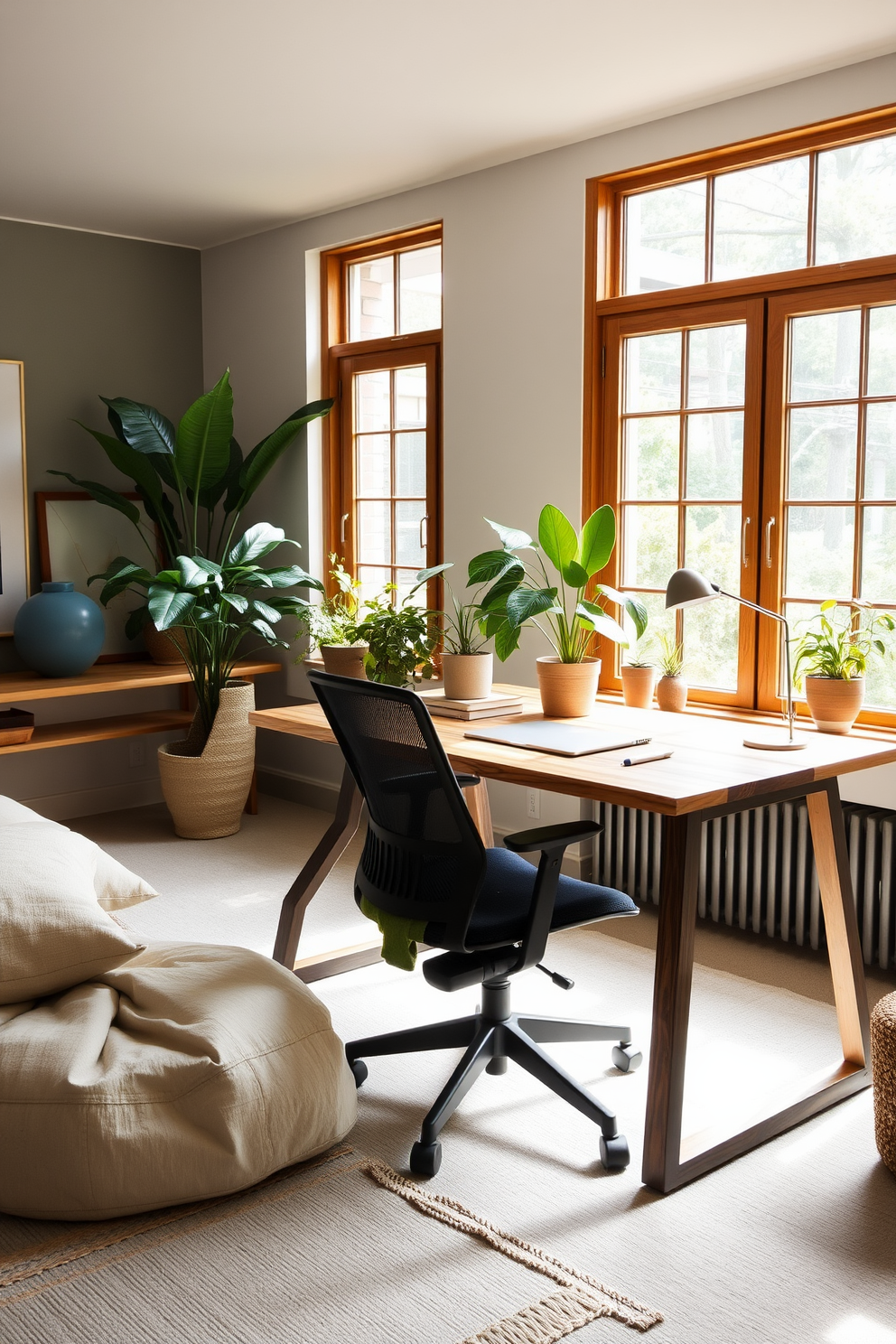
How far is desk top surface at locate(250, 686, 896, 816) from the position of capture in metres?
2.36

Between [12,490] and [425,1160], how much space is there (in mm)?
3784

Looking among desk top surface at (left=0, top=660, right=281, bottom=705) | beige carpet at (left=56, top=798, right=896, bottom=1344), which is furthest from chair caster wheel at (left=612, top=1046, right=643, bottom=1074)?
desk top surface at (left=0, top=660, right=281, bottom=705)

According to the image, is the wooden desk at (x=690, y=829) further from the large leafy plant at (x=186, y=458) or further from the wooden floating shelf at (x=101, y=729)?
the large leafy plant at (x=186, y=458)

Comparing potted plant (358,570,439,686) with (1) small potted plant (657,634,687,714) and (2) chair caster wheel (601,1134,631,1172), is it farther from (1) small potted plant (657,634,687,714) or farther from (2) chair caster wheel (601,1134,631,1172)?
(2) chair caster wheel (601,1134,631,1172)

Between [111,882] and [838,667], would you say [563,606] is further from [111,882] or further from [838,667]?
[111,882]

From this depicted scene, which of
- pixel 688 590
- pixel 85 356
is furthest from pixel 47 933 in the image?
pixel 85 356

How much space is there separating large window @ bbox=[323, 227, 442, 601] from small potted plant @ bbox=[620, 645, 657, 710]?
1.34 metres

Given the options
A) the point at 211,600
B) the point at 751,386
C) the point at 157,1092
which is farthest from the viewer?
the point at 211,600

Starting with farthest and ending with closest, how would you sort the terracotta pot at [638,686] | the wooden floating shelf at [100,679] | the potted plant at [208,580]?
1. the potted plant at [208,580]
2. the wooden floating shelf at [100,679]
3. the terracotta pot at [638,686]

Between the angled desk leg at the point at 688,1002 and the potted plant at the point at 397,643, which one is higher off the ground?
the potted plant at the point at 397,643

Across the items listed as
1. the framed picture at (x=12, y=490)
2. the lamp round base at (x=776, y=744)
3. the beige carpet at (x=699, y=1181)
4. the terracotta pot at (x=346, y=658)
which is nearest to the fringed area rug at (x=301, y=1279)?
the beige carpet at (x=699, y=1181)

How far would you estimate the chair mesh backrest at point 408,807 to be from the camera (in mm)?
2293

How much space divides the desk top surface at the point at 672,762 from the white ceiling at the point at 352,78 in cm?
183

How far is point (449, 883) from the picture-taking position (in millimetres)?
2365
